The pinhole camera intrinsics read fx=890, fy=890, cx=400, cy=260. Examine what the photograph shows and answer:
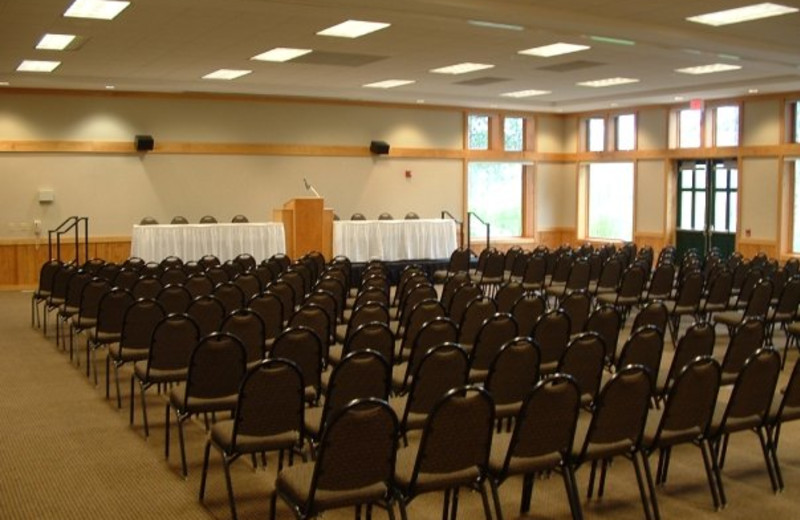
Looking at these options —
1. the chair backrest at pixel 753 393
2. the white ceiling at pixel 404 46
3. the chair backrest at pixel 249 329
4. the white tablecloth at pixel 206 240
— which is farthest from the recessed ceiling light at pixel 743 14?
the white tablecloth at pixel 206 240

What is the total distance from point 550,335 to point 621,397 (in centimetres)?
204

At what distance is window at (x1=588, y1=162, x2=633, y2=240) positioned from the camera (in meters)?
22.5

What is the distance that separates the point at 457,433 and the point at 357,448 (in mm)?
539

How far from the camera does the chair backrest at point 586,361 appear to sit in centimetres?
582

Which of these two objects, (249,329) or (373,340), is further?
(249,329)

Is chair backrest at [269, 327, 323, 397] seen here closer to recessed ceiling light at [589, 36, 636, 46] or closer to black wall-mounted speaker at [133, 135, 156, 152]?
recessed ceiling light at [589, 36, 636, 46]

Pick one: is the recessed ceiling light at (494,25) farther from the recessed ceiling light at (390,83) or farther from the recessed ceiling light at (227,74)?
the recessed ceiling light at (390,83)

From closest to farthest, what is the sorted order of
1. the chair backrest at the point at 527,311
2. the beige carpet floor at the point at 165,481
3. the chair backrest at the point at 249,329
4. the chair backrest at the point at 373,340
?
the beige carpet floor at the point at 165,481 → the chair backrest at the point at 373,340 → the chair backrest at the point at 249,329 → the chair backrest at the point at 527,311

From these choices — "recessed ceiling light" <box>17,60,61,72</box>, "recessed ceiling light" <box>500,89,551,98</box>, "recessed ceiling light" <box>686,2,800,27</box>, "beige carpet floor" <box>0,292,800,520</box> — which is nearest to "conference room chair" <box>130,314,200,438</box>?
"beige carpet floor" <box>0,292,800,520</box>

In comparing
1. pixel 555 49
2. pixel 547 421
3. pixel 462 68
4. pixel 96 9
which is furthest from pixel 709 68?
pixel 547 421

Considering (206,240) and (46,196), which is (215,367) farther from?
(46,196)

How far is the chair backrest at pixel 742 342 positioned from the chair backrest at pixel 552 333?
119cm

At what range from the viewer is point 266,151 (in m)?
19.7

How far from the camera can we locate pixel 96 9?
10.0m
